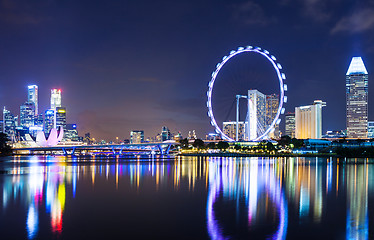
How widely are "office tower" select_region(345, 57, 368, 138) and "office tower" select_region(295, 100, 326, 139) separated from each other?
42.6 feet

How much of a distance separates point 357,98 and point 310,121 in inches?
894

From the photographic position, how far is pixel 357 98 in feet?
598

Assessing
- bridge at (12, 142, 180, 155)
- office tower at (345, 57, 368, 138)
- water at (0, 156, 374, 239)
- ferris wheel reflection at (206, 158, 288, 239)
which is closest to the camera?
water at (0, 156, 374, 239)

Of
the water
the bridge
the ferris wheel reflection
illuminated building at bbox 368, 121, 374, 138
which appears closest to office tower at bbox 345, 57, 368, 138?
illuminated building at bbox 368, 121, 374, 138

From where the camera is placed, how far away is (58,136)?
126625 millimetres

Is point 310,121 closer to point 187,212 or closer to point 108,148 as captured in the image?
point 108,148

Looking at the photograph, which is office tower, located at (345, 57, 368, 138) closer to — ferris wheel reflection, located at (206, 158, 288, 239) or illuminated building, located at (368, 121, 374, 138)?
illuminated building, located at (368, 121, 374, 138)

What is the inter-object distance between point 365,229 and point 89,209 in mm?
9956

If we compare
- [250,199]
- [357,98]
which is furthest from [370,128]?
[250,199]

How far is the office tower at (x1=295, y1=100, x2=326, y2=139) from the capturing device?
615 ft

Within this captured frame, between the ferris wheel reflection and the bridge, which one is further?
the bridge

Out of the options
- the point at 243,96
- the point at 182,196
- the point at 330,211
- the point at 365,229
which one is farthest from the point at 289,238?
the point at 243,96

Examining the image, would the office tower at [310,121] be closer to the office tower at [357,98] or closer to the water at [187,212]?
the office tower at [357,98]

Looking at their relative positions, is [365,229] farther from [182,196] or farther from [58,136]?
[58,136]
